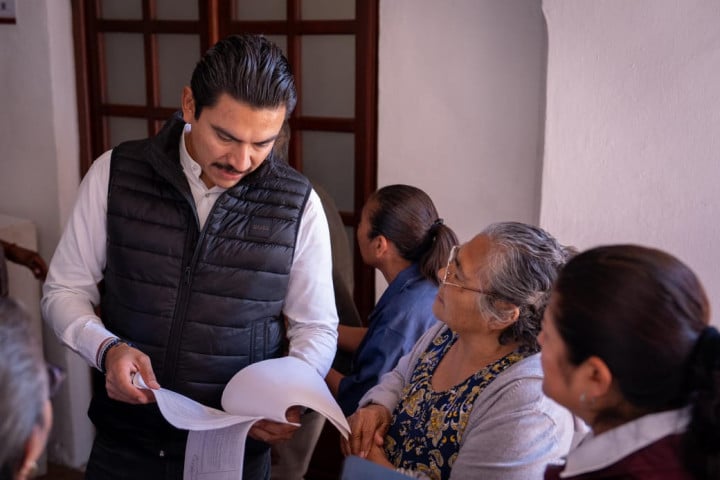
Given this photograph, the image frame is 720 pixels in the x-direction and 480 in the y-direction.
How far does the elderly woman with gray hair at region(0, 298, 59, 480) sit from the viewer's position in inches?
36.1

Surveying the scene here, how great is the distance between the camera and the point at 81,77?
11.0 feet

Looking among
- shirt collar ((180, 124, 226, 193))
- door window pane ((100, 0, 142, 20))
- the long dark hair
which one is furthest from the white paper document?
door window pane ((100, 0, 142, 20))

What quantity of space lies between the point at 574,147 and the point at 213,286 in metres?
1.11

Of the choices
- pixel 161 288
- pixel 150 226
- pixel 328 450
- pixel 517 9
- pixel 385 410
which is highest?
pixel 517 9

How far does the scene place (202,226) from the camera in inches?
67.5

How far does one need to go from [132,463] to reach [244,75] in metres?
0.89

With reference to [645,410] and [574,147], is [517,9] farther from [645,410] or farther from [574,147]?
[645,410]

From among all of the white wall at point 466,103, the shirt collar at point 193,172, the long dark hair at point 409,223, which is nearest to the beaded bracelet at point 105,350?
the shirt collar at point 193,172

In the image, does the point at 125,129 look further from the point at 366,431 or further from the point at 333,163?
the point at 366,431

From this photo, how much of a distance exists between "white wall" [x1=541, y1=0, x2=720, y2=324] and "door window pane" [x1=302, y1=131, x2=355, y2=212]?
0.91 m

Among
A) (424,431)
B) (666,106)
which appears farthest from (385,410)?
(666,106)

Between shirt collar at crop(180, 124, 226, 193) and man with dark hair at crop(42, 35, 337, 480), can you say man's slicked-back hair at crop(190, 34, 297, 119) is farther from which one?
shirt collar at crop(180, 124, 226, 193)

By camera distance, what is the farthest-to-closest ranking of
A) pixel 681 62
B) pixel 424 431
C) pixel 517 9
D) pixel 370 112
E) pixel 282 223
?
1. pixel 370 112
2. pixel 517 9
3. pixel 681 62
4. pixel 282 223
5. pixel 424 431

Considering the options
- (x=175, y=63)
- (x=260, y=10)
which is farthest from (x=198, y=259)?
(x=175, y=63)
